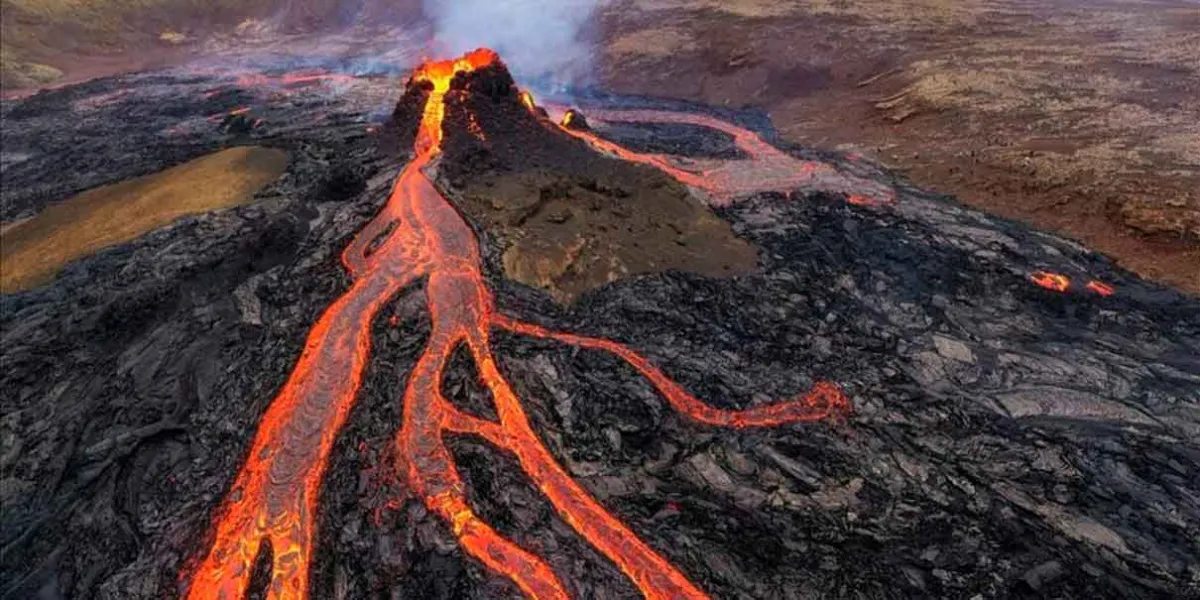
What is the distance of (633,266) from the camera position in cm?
1981

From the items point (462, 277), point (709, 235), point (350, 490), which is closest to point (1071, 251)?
point (709, 235)

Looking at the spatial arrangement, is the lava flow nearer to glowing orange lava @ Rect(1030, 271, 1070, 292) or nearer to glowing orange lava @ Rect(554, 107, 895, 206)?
glowing orange lava @ Rect(1030, 271, 1070, 292)

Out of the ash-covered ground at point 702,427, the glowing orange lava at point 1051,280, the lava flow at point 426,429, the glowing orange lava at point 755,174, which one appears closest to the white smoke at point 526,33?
the glowing orange lava at point 755,174

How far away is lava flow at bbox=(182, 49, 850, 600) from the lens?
12.2 meters

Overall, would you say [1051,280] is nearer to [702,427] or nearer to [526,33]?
[702,427]

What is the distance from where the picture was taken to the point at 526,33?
52688 millimetres

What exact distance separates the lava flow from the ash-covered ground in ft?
1.26

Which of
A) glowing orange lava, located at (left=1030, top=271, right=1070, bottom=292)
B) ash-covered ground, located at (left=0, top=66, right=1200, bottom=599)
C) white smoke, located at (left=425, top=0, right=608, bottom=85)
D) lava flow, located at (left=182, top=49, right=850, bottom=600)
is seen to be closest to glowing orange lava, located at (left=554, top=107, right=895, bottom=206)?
ash-covered ground, located at (left=0, top=66, right=1200, bottom=599)

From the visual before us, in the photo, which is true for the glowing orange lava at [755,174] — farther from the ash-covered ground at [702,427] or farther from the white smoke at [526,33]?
the white smoke at [526,33]

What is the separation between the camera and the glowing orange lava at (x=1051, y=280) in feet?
64.4

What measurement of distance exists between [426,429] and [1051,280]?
20.5 meters

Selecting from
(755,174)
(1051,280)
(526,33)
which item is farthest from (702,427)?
(526,33)

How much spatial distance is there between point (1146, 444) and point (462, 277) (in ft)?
60.3

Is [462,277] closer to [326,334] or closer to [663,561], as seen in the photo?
[326,334]
